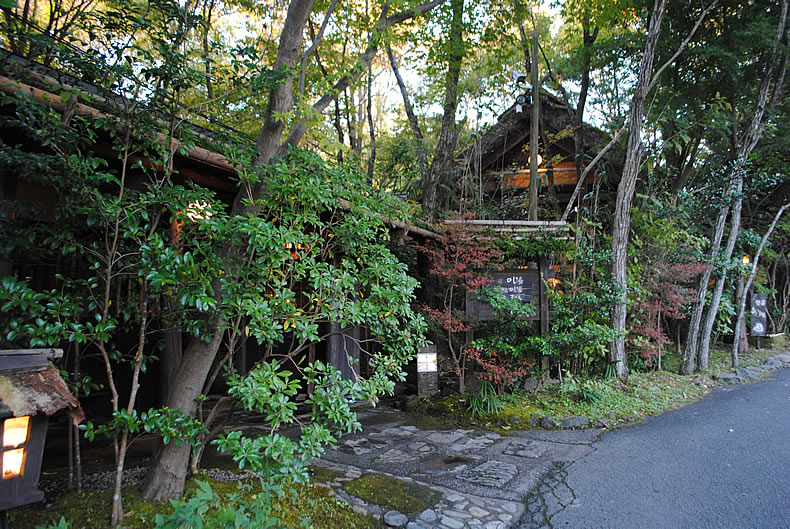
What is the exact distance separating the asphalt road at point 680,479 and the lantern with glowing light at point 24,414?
373 centimetres

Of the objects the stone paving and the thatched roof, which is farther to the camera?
the thatched roof

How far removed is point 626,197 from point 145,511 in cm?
957

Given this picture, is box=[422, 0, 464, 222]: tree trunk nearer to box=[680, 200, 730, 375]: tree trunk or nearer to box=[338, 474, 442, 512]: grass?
box=[338, 474, 442, 512]: grass

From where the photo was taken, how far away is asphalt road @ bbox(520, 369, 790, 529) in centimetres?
398

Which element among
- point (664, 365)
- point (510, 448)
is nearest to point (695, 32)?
point (664, 365)

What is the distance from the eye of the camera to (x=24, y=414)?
7.23 ft

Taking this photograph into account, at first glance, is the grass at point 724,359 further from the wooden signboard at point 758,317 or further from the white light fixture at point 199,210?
the white light fixture at point 199,210

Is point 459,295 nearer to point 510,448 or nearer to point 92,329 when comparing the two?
Answer: point 510,448

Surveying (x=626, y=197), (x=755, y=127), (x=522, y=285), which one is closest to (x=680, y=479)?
(x=522, y=285)

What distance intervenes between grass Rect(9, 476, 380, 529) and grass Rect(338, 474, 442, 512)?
0.33m

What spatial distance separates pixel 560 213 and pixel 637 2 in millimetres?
5448

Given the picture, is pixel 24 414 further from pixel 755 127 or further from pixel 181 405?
pixel 755 127

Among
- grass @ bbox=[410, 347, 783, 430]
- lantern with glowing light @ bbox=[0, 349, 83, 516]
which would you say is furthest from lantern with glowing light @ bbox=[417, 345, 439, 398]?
lantern with glowing light @ bbox=[0, 349, 83, 516]

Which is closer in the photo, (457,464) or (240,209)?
(240,209)
